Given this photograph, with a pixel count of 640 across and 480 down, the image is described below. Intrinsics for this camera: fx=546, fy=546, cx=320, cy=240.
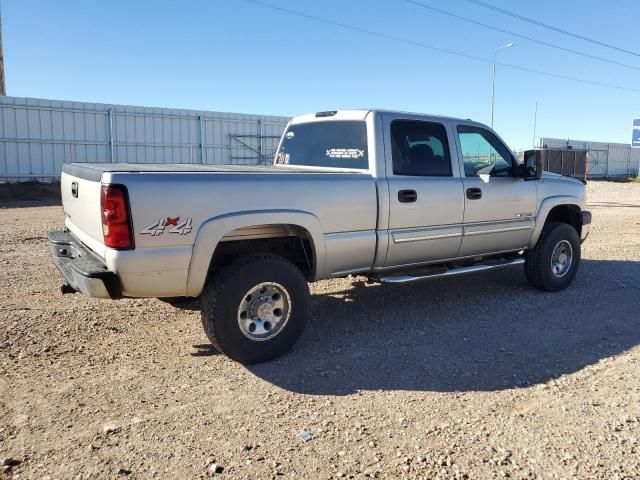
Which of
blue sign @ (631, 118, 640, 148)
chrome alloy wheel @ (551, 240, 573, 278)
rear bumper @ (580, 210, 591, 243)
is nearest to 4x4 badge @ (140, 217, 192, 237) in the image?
chrome alloy wheel @ (551, 240, 573, 278)

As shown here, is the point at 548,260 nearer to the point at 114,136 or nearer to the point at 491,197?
the point at 491,197

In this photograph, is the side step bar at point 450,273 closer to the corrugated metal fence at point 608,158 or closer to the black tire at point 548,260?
the black tire at point 548,260

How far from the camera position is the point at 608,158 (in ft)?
151

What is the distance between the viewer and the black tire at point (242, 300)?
3.99 meters

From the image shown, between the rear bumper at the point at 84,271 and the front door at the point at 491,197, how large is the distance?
11.2ft

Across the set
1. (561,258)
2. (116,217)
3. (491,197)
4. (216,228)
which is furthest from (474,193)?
(116,217)

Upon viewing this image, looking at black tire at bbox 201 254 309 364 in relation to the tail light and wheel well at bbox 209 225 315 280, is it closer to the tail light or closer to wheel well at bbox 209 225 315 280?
wheel well at bbox 209 225 315 280

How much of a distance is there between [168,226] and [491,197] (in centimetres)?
347

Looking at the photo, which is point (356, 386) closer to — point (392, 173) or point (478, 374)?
point (478, 374)

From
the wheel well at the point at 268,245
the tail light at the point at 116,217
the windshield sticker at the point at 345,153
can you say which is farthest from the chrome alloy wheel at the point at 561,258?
the tail light at the point at 116,217

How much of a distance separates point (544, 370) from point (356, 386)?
149 centimetres

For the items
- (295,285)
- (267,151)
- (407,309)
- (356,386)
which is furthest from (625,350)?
(267,151)

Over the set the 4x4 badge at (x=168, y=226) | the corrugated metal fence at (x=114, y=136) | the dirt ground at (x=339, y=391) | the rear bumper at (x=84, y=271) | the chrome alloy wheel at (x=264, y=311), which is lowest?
the dirt ground at (x=339, y=391)

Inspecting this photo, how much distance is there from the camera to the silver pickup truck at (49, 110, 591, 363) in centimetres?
369
